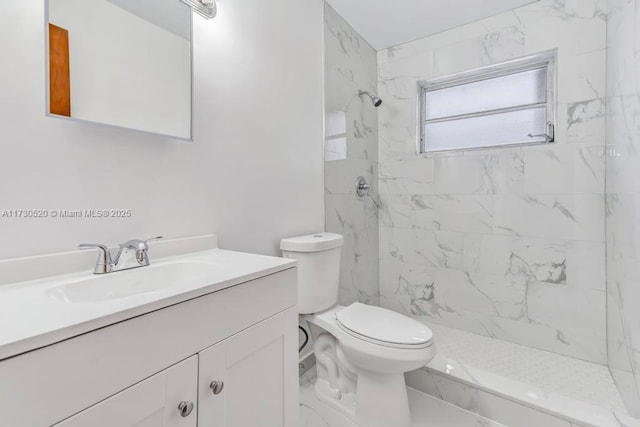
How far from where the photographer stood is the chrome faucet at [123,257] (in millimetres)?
823

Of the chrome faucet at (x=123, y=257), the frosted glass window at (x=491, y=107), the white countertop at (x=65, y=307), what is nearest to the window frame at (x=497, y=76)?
the frosted glass window at (x=491, y=107)

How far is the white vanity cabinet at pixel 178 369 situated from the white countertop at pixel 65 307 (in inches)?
0.6

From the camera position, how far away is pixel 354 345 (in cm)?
129

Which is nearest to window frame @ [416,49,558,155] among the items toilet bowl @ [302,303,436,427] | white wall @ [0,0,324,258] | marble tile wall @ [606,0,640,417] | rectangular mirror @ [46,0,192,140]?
marble tile wall @ [606,0,640,417]

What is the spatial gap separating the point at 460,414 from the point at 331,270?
97cm

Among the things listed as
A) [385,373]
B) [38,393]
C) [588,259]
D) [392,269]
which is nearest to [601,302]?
[588,259]

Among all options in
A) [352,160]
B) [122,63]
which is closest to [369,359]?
[352,160]

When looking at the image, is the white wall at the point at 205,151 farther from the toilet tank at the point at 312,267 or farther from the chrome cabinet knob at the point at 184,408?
the chrome cabinet knob at the point at 184,408

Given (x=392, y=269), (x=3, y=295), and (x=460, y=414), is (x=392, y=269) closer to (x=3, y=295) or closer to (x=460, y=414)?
(x=460, y=414)

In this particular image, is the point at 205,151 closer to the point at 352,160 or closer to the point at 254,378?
the point at 254,378

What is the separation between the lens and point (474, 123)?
214 cm

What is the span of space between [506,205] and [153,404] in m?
2.13

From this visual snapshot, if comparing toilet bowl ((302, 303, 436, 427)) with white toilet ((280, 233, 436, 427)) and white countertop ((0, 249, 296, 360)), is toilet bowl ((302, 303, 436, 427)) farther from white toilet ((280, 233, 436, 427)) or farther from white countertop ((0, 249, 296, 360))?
white countertop ((0, 249, 296, 360))

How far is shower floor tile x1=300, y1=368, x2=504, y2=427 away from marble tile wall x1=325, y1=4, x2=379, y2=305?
640mm
